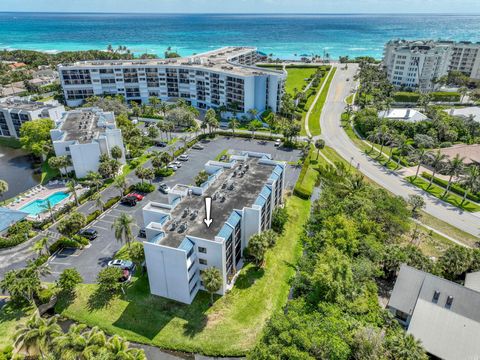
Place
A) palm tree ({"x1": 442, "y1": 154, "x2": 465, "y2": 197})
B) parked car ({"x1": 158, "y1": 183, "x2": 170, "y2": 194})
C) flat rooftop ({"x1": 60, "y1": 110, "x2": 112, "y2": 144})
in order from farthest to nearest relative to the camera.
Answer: flat rooftop ({"x1": 60, "y1": 110, "x2": 112, "y2": 144}) < parked car ({"x1": 158, "y1": 183, "x2": 170, "y2": 194}) < palm tree ({"x1": 442, "y1": 154, "x2": 465, "y2": 197})

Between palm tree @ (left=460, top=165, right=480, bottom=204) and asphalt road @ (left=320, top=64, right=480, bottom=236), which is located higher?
palm tree @ (left=460, top=165, right=480, bottom=204)

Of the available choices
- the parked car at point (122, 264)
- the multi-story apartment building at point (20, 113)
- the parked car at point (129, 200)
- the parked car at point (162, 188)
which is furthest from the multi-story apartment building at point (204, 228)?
the multi-story apartment building at point (20, 113)

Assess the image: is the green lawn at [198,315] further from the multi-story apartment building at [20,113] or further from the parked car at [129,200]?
the multi-story apartment building at [20,113]

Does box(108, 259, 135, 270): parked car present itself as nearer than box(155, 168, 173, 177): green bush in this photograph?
Yes

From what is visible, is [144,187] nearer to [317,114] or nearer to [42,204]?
[42,204]

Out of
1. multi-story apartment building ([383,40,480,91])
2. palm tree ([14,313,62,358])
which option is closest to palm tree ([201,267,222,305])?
palm tree ([14,313,62,358])

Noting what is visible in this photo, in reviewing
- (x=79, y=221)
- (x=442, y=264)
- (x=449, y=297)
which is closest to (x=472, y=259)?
(x=442, y=264)

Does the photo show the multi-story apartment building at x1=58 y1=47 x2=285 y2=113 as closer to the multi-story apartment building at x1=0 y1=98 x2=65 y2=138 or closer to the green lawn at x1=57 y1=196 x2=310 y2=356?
the multi-story apartment building at x1=0 y1=98 x2=65 y2=138

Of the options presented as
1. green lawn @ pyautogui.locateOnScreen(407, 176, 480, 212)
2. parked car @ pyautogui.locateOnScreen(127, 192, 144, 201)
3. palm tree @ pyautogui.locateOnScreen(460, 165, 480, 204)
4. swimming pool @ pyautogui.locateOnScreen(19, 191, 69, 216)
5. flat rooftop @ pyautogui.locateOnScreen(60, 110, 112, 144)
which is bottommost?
green lawn @ pyautogui.locateOnScreen(407, 176, 480, 212)
